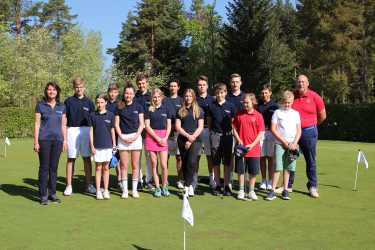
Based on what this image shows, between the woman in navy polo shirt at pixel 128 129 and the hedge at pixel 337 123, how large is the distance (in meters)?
21.5

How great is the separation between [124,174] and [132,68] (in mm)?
45807

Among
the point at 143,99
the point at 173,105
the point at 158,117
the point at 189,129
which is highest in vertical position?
the point at 143,99

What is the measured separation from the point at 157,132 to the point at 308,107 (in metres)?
2.77

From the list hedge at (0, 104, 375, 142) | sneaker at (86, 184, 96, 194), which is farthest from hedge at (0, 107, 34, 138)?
sneaker at (86, 184, 96, 194)

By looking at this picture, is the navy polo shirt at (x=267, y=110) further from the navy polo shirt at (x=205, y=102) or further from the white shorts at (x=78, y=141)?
the white shorts at (x=78, y=141)

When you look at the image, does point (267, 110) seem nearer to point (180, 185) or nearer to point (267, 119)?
point (267, 119)

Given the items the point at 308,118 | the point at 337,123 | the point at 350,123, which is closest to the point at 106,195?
the point at 308,118

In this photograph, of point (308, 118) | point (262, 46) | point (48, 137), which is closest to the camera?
point (48, 137)

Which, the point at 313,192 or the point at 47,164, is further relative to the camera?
the point at 313,192

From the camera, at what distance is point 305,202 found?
8172 millimetres

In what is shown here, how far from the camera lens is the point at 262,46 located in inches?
1507

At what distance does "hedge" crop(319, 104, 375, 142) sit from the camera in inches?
1070

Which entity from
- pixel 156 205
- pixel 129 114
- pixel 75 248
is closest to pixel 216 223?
pixel 156 205

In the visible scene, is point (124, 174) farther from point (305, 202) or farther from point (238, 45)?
point (238, 45)
